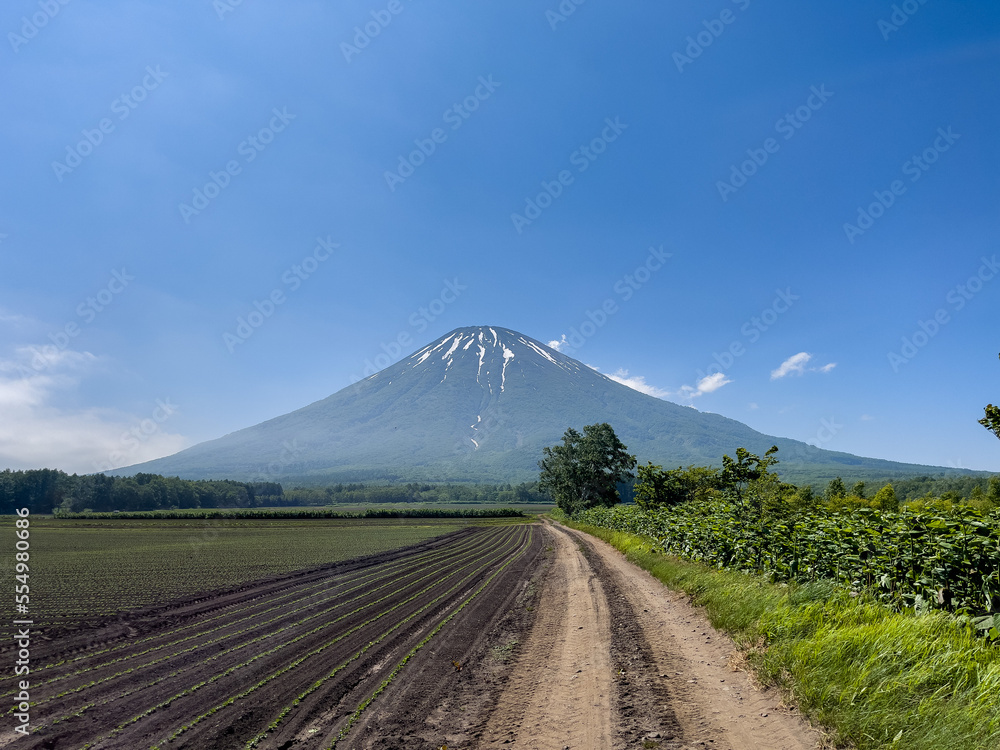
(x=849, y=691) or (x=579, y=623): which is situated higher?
(x=849, y=691)

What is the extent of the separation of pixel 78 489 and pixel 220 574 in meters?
110

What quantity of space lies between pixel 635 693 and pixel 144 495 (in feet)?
449

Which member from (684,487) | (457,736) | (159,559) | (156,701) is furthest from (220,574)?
(684,487)

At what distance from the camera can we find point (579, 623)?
993 cm

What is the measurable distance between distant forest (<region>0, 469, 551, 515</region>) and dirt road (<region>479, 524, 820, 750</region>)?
75405 millimetres

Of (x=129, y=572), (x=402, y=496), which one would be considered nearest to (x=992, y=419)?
(x=129, y=572)

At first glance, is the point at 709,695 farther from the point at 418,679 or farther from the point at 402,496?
the point at 402,496

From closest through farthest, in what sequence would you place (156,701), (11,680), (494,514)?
(156,701), (11,680), (494,514)

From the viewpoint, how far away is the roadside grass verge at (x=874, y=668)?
13.5 feet

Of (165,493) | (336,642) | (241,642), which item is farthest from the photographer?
(165,493)

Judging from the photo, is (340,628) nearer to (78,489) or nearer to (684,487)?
(684,487)

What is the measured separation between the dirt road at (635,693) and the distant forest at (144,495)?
247 feet

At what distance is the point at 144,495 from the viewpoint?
11112 cm

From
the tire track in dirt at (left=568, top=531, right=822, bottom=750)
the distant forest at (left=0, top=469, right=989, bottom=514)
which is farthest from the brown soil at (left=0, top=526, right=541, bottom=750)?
the distant forest at (left=0, top=469, right=989, bottom=514)
